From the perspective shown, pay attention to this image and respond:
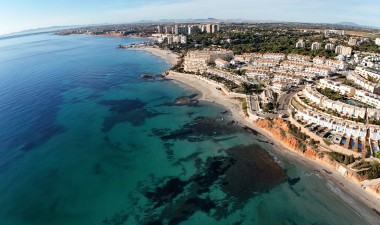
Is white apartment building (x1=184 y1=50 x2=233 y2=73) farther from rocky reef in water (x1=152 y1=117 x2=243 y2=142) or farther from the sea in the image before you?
rocky reef in water (x1=152 y1=117 x2=243 y2=142)

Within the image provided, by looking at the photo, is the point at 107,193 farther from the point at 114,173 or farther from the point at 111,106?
the point at 111,106

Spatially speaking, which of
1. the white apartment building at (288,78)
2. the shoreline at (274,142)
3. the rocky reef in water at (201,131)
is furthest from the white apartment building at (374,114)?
the rocky reef in water at (201,131)

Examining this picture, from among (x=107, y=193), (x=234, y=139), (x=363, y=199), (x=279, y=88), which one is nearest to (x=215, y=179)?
(x=234, y=139)

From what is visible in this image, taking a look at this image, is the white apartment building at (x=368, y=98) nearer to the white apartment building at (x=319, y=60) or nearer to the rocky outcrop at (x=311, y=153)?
the rocky outcrop at (x=311, y=153)

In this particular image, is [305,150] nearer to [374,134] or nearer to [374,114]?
[374,134]

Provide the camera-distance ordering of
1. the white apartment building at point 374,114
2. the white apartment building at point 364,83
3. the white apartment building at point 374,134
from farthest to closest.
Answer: the white apartment building at point 364,83 → the white apartment building at point 374,114 → the white apartment building at point 374,134

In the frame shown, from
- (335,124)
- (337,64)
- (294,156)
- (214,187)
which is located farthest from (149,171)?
(337,64)
